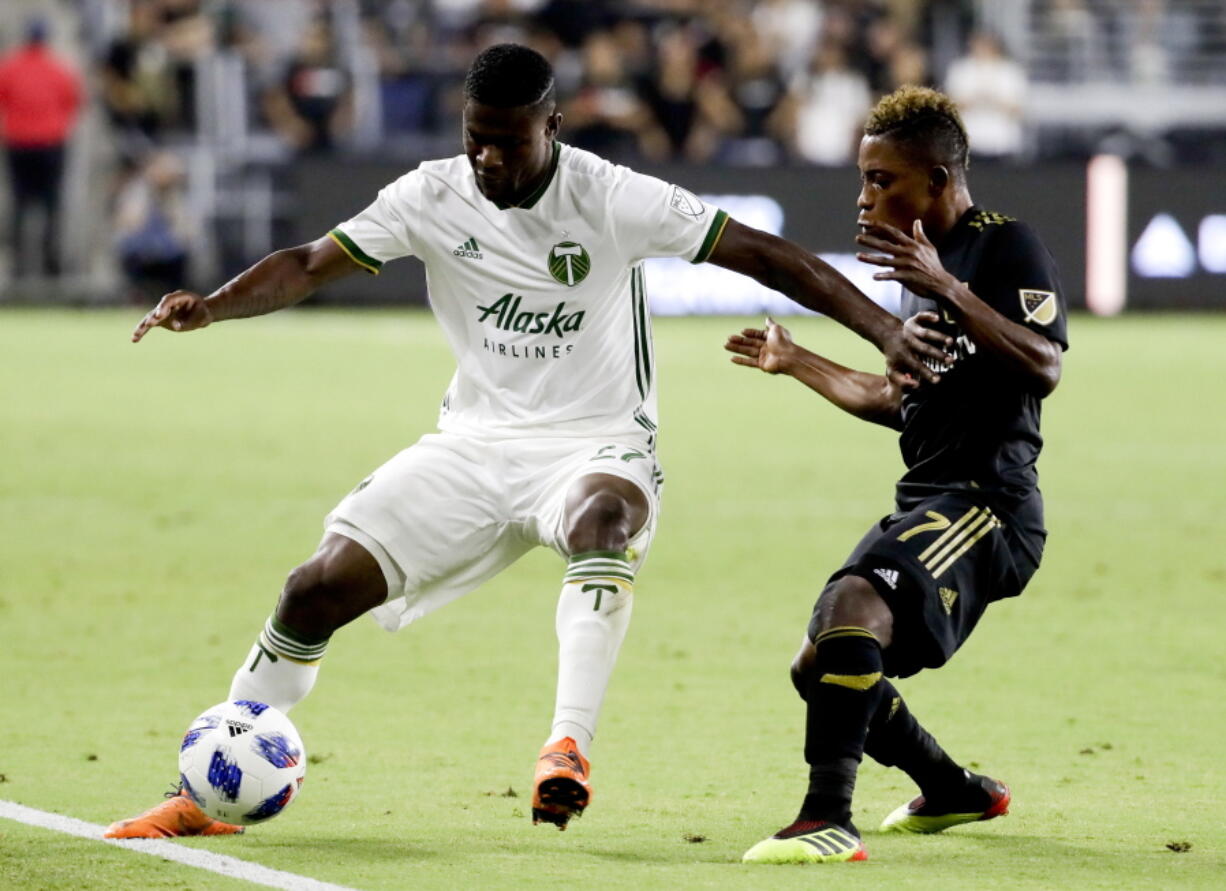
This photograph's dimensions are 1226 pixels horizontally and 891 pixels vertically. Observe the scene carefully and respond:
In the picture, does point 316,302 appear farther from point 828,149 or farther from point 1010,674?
point 1010,674

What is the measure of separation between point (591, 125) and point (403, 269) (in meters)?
2.83

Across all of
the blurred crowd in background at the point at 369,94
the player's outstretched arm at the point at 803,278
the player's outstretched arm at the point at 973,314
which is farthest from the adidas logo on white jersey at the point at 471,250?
the blurred crowd in background at the point at 369,94

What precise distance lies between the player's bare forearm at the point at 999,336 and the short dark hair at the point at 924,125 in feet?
1.70

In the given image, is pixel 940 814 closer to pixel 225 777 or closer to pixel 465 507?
pixel 465 507

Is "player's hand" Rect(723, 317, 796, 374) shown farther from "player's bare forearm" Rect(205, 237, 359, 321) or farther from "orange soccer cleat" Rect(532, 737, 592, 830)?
"orange soccer cleat" Rect(532, 737, 592, 830)

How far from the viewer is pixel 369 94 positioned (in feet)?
86.8

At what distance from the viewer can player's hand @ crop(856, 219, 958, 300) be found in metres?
5.12

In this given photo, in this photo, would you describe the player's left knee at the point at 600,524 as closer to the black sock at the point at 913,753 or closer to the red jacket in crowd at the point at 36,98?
the black sock at the point at 913,753

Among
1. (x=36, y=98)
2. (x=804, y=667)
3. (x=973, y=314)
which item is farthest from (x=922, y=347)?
(x=36, y=98)

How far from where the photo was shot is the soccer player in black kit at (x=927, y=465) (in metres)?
5.14

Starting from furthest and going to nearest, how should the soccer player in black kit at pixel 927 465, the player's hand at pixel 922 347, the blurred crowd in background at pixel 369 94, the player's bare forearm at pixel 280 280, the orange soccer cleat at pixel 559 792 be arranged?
the blurred crowd in background at pixel 369 94
the player's bare forearm at pixel 280 280
the player's hand at pixel 922 347
the soccer player in black kit at pixel 927 465
the orange soccer cleat at pixel 559 792

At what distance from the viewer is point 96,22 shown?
27188 millimetres

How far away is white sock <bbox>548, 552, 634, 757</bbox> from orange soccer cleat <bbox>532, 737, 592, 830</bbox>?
26 centimetres

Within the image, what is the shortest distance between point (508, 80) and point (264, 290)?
923 mm
